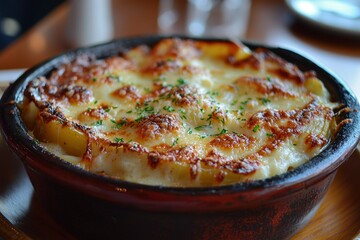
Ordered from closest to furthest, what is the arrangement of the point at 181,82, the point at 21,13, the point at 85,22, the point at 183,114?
the point at 183,114, the point at 181,82, the point at 85,22, the point at 21,13

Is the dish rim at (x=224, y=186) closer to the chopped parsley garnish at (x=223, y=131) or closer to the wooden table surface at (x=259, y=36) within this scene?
the chopped parsley garnish at (x=223, y=131)

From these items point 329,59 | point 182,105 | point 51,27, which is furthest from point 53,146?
point 329,59

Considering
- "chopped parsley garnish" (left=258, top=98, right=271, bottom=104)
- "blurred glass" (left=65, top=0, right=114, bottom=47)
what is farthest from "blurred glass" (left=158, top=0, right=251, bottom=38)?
"chopped parsley garnish" (left=258, top=98, right=271, bottom=104)

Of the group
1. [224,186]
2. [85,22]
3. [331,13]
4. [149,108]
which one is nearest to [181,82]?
[149,108]

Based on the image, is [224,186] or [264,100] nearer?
[224,186]

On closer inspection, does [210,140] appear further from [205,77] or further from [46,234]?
[46,234]

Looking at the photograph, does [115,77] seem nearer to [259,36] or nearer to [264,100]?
[264,100]

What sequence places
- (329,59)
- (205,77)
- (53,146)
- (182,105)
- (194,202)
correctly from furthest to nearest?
(329,59) → (205,77) → (182,105) → (53,146) → (194,202)

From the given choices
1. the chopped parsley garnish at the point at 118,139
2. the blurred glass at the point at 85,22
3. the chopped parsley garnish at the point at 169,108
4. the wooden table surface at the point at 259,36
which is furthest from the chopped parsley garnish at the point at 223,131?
the blurred glass at the point at 85,22
